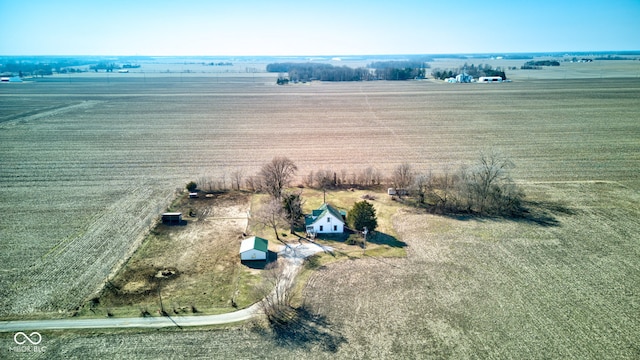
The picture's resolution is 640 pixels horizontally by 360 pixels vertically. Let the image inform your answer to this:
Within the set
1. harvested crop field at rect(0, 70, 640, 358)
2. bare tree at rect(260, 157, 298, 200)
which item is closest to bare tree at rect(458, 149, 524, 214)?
harvested crop field at rect(0, 70, 640, 358)

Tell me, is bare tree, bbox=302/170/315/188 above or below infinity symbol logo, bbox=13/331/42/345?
above

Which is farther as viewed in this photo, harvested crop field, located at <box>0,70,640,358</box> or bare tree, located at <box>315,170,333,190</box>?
bare tree, located at <box>315,170,333,190</box>

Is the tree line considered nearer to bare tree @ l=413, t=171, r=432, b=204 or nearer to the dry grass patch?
bare tree @ l=413, t=171, r=432, b=204

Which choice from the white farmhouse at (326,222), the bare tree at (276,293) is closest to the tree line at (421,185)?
the white farmhouse at (326,222)

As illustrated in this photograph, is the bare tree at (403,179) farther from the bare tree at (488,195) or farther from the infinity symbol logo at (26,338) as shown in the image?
the infinity symbol logo at (26,338)

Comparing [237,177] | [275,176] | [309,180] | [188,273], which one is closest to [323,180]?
[309,180]

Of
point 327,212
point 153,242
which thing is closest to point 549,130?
point 327,212

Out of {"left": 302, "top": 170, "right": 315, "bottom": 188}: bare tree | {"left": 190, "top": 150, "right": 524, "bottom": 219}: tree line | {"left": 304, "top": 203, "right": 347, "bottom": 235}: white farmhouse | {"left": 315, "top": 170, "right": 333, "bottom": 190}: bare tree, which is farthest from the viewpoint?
{"left": 302, "top": 170, "right": 315, "bottom": 188}: bare tree
